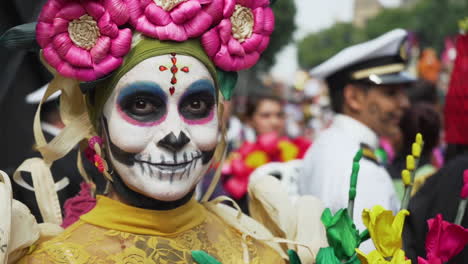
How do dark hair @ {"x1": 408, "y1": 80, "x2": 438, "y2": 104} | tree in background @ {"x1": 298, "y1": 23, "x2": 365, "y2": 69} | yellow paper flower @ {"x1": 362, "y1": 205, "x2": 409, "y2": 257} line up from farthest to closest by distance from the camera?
tree in background @ {"x1": 298, "y1": 23, "x2": 365, "y2": 69} < dark hair @ {"x1": 408, "y1": 80, "x2": 438, "y2": 104} < yellow paper flower @ {"x1": 362, "y1": 205, "x2": 409, "y2": 257}

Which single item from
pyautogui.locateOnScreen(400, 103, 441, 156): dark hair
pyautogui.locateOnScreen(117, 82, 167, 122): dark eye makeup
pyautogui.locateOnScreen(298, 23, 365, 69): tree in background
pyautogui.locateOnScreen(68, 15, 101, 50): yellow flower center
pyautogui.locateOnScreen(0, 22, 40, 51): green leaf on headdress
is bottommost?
pyautogui.locateOnScreen(298, 23, 365, 69): tree in background

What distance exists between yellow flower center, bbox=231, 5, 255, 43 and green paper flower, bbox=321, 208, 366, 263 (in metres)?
0.75

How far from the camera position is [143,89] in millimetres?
2406

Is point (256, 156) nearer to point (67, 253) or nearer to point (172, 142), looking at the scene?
point (172, 142)

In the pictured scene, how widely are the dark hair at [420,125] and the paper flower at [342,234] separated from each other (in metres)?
3.63

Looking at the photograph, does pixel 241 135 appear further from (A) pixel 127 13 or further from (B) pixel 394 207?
(A) pixel 127 13

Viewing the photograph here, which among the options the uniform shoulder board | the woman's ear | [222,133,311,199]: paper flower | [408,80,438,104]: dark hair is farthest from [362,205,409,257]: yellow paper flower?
[408,80,438,104]: dark hair

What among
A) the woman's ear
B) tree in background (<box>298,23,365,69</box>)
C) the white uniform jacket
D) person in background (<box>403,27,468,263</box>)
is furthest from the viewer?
tree in background (<box>298,23,365,69</box>)

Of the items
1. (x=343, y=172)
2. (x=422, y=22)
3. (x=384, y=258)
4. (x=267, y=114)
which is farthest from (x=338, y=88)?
(x=422, y=22)

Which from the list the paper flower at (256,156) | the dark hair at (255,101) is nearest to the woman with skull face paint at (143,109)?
the paper flower at (256,156)

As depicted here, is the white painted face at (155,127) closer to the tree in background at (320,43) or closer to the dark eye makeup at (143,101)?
the dark eye makeup at (143,101)

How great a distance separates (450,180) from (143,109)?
1794 mm

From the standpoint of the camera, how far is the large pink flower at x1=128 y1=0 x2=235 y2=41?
2.40 m

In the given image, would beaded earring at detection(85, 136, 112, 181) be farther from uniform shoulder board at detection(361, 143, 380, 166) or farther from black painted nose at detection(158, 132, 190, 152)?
uniform shoulder board at detection(361, 143, 380, 166)
